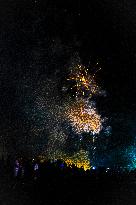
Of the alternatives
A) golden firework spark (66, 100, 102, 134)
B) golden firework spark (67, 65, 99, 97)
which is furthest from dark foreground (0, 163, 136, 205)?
golden firework spark (66, 100, 102, 134)

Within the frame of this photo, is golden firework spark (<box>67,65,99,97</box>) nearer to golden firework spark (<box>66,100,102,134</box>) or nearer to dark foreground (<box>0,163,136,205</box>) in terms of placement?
golden firework spark (<box>66,100,102,134</box>)

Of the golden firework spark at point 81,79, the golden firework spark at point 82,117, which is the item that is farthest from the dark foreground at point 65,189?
the golden firework spark at point 82,117

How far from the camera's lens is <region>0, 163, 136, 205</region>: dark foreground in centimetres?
1188

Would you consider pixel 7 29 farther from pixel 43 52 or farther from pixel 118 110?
pixel 118 110

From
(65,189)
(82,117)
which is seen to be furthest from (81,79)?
(65,189)

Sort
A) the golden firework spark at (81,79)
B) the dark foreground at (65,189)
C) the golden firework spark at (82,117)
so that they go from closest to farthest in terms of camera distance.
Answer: the dark foreground at (65,189)
the golden firework spark at (81,79)
the golden firework spark at (82,117)

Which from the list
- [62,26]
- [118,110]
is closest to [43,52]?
[62,26]

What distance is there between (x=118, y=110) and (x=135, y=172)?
935cm

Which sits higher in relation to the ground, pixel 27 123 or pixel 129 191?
pixel 27 123

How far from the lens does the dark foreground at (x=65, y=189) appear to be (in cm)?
1188

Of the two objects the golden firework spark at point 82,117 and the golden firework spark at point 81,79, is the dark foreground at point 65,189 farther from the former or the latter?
the golden firework spark at point 82,117

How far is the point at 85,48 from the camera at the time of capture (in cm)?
2095

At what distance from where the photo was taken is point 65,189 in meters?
12.7

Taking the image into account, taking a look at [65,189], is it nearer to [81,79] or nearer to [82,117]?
[81,79]
